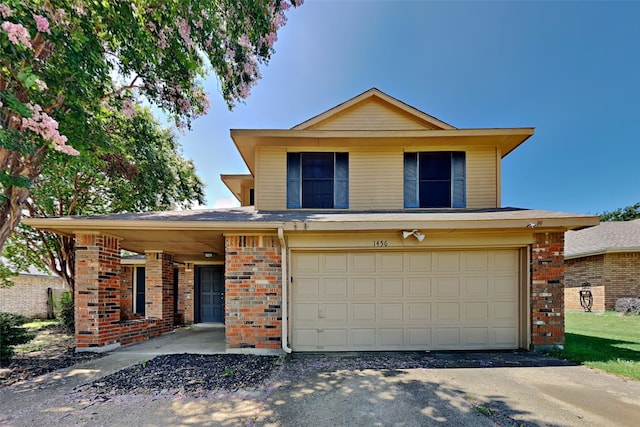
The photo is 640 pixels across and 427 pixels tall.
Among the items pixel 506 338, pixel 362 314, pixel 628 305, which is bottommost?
pixel 628 305

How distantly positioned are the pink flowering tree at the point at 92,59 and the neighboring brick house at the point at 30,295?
10241 millimetres

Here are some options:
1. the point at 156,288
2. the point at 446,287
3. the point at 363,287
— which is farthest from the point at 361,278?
the point at 156,288

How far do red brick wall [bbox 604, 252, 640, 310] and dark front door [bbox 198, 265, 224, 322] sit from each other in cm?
1541

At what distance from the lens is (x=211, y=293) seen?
35.4 ft

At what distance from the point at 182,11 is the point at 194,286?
337 inches

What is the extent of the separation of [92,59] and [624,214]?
5074cm

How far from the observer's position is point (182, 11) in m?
5.34

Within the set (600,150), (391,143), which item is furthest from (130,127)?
(600,150)

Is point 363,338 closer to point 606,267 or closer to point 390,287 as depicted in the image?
point 390,287

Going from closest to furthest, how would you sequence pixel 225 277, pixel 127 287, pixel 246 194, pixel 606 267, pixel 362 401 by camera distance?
pixel 362 401 → pixel 225 277 → pixel 246 194 → pixel 127 287 → pixel 606 267

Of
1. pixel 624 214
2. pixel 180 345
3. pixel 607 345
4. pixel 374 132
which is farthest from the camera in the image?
pixel 624 214

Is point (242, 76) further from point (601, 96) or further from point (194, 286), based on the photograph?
point (601, 96)

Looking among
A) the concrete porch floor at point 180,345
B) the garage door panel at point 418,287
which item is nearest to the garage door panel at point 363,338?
the garage door panel at point 418,287

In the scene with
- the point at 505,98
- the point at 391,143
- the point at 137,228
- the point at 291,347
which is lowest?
the point at 291,347
